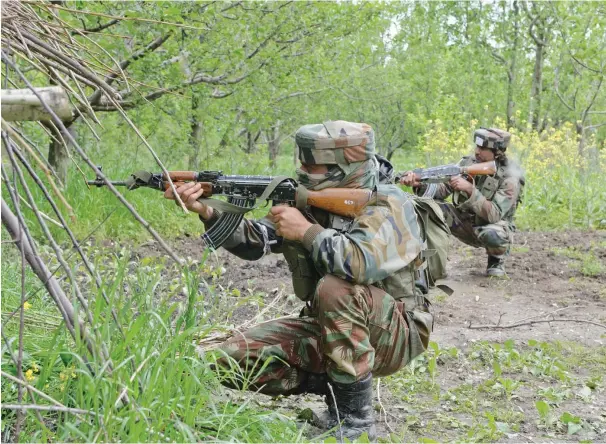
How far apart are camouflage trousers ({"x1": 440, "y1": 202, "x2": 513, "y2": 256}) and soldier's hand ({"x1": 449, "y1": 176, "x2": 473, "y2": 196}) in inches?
17.8

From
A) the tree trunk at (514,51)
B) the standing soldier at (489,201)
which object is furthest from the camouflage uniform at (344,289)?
the tree trunk at (514,51)

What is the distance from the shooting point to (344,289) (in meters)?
3.36

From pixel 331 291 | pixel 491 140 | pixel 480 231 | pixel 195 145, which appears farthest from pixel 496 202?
pixel 195 145

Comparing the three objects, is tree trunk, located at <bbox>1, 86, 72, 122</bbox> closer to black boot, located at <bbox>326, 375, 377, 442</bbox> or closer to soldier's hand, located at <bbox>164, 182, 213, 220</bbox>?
soldier's hand, located at <bbox>164, 182, 213, 220</bbox>

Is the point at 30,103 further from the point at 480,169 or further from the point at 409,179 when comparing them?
the point at 480,169

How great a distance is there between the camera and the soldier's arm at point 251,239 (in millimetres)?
3715

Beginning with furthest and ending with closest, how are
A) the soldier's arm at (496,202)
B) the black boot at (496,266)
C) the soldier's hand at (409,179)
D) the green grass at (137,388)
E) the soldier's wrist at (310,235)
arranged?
the black boot at (496,266)
the soldier's arm at (496,202)
the soldier's hand at (409,179)
the soldier's wrist at (310,235)
the green grass at (137,388)

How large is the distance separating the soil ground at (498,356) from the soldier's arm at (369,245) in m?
0.62

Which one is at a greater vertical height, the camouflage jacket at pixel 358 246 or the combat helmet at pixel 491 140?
the combat helmet at pixel 491 140

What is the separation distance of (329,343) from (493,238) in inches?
165

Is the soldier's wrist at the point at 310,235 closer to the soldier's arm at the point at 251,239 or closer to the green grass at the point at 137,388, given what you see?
the soldier's arm at the point at 251,239

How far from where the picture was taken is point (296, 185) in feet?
11.8

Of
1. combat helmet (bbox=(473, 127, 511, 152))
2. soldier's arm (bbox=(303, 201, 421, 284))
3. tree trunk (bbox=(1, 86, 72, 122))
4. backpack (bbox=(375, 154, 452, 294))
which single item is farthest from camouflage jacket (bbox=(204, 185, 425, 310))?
combat helmet (bbox=(473, 127, 511, 152))

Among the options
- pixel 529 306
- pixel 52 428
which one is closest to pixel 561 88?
pixel 529 306
